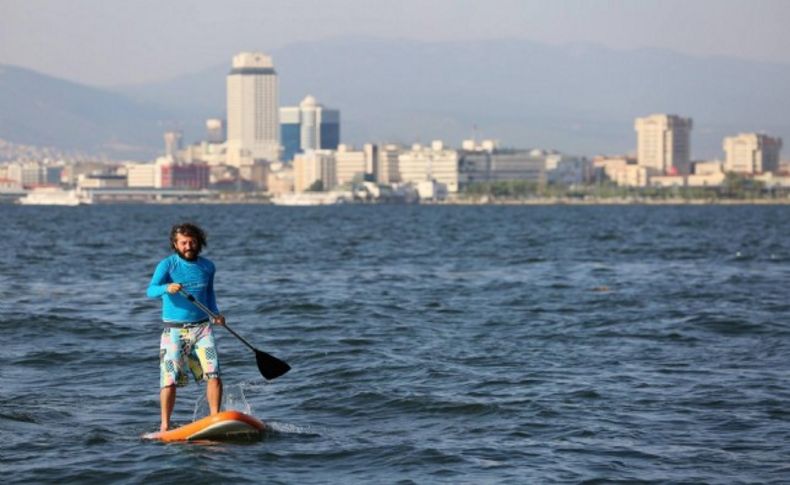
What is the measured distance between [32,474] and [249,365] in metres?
6.39

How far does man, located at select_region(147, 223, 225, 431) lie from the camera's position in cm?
1280

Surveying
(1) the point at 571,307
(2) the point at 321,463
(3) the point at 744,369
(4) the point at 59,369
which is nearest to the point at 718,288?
(1) the point at 571,307

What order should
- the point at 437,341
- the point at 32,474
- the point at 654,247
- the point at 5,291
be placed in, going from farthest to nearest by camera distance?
the point at 654,247 < the point at 5,291 < the point at 437,341 < the point at 32,474

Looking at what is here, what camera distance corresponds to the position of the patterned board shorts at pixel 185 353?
12914 mm

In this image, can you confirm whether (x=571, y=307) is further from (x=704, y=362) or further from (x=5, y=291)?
(x=5, y=291)

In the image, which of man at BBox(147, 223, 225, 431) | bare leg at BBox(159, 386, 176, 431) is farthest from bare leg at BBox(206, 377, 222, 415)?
bare leg at BBox(159, 386, 176, 431)

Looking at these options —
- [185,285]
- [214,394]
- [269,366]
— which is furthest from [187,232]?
[269,366]

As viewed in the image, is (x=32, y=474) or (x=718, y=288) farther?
(x=718, y=288)

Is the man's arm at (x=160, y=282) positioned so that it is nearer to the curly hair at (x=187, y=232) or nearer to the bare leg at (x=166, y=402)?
the curly hair at (x=187, y=232)

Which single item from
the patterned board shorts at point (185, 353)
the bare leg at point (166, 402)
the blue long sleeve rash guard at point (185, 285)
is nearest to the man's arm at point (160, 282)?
the blue long sleeve rash guard at point (185, 285)

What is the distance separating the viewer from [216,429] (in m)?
13.0

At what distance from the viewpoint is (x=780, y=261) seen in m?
45.1

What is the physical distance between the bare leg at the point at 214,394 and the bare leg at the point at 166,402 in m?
0.29

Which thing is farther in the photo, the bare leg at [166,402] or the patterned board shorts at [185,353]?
the bare leg at [166,402]
